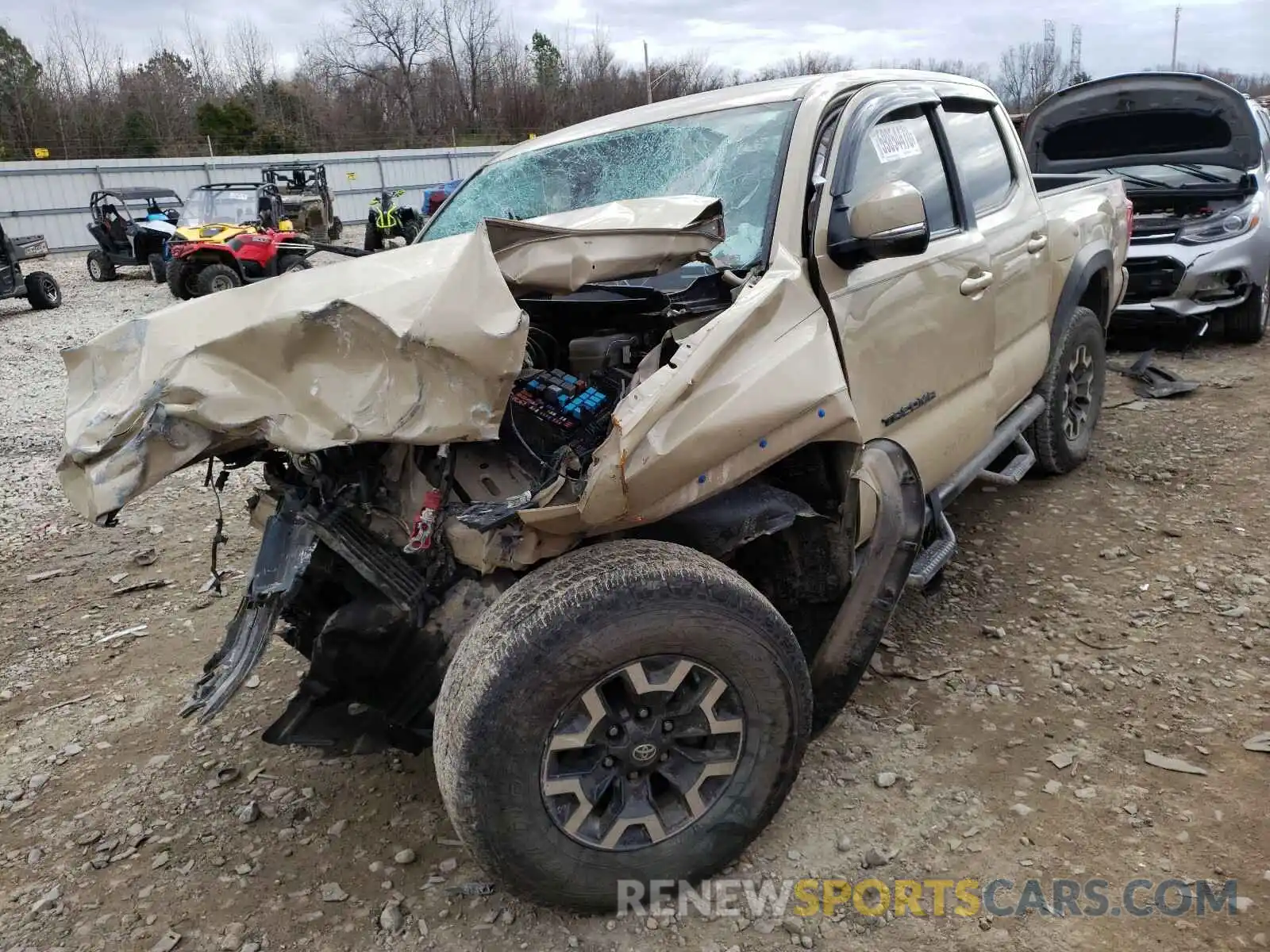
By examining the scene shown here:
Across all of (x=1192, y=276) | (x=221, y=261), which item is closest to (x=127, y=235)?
(x=221, y=261)

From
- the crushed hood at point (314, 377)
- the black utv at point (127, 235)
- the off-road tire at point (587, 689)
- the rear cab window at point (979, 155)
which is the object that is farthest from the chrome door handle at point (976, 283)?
the black utv at point (127, 235)

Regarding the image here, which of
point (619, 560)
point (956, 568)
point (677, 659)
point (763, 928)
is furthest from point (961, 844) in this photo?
point (956, 568)

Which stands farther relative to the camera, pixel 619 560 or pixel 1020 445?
pixel 1020 445

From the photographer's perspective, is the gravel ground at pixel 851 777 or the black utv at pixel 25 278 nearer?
the gravel ground at pixel 851 777

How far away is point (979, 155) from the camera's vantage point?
12.6ft

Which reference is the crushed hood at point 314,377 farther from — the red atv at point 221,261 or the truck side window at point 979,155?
the red atv at point 221,261

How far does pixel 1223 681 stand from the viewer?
3047mm

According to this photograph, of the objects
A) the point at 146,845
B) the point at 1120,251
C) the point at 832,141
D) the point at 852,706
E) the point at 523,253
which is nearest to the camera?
the point at 523,253

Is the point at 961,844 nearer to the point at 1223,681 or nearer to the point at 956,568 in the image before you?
the point at 1223,681

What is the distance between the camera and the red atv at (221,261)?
1314 centimetres

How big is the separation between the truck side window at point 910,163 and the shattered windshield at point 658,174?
32 centimetres

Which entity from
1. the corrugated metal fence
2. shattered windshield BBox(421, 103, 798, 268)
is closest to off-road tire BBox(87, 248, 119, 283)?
the corrugated metal fence

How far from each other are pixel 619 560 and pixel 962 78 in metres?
3.18

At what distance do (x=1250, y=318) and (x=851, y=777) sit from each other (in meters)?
6.56
